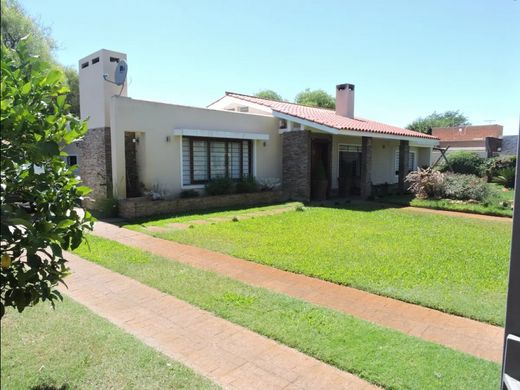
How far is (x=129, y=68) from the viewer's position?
46.3ft

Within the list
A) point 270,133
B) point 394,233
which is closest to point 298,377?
point 394,233

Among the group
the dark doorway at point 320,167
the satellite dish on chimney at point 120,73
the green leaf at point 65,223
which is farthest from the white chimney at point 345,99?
the green leaf at point 65,223

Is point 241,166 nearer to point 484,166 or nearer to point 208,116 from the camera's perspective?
point 208,116

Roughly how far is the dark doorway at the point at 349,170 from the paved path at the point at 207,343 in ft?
51.2

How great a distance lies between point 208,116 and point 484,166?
23556mm

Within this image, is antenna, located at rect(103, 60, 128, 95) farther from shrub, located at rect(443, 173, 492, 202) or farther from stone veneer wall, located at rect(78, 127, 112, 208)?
shrub, located at rect(443, 173, 492, 202)

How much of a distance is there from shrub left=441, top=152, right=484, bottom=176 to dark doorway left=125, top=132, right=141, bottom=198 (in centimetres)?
2459

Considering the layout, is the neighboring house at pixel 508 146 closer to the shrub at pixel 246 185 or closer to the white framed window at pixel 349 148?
the white framed window at pixel 349 148

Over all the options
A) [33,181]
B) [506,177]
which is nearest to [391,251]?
[33,181]

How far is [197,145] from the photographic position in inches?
602

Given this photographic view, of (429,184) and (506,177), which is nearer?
(429,184)

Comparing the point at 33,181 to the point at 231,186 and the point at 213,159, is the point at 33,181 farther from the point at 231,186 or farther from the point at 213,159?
the point at 213,159

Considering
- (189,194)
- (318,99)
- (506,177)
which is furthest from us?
(318,99)

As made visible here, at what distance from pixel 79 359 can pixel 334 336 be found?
267 cm
